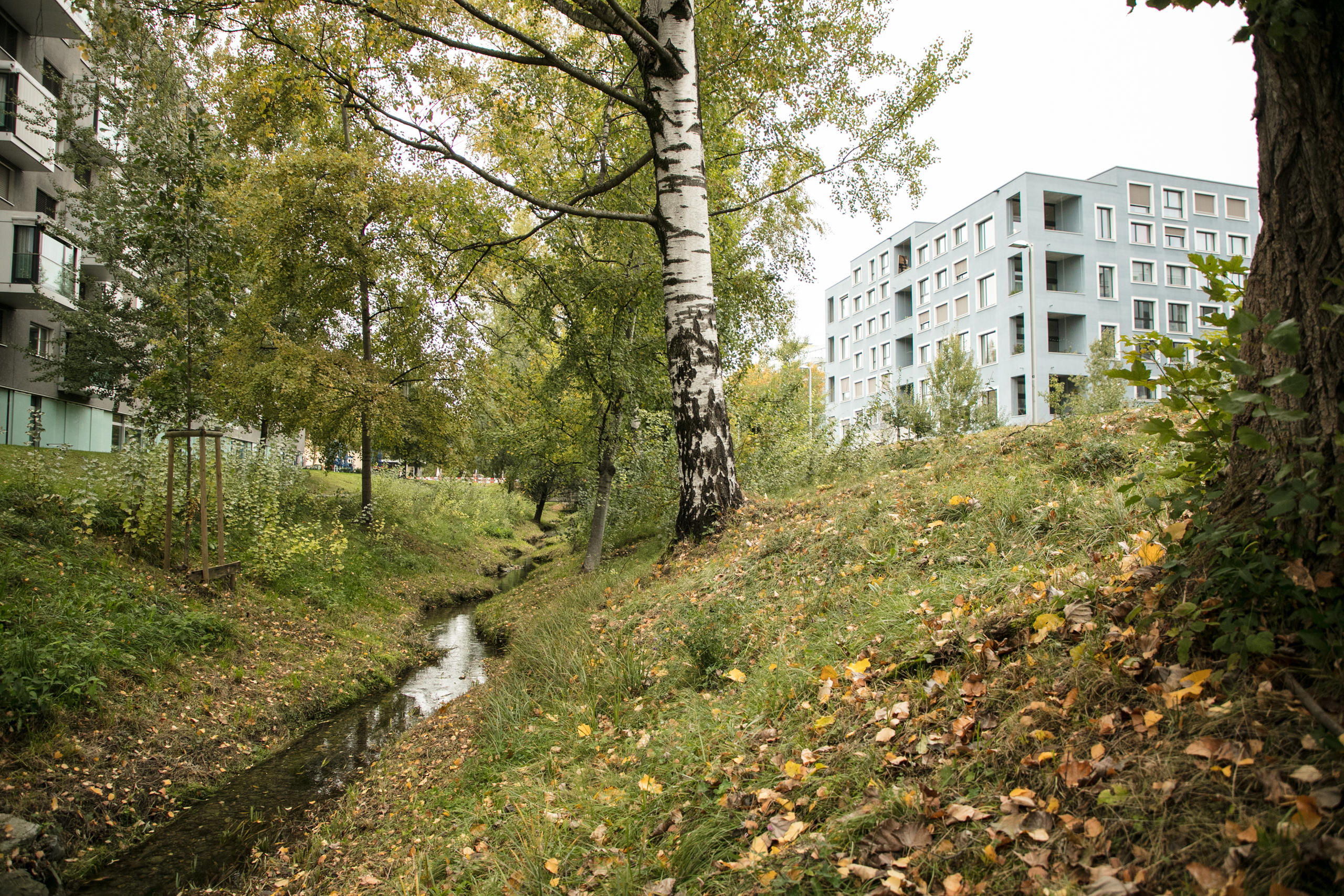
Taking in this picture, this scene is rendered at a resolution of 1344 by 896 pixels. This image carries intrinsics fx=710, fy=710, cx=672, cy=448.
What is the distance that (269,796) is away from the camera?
6.73 meters

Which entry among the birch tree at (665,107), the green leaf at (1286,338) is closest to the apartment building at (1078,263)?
the birch tree at (665,107)

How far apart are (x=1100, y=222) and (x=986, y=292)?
7.34 meters

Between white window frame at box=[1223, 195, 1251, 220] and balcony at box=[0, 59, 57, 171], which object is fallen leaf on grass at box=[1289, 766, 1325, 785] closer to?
balcony at box=[0, 59, 57, 171]

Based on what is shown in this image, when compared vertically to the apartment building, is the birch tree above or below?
below

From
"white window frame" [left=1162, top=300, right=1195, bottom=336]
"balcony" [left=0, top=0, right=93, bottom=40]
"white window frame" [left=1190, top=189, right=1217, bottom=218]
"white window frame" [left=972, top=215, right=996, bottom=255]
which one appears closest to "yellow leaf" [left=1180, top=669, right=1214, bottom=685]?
"balcony" [left=0, top=0, right=93, bottom=40]

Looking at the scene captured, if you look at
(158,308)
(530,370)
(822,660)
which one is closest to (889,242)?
(530,370)

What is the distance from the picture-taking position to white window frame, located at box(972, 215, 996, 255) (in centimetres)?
4450

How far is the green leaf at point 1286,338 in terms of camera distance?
1.93 meters

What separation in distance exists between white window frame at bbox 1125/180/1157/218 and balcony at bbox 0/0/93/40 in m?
50.3

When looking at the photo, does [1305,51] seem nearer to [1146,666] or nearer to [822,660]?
[1146,666]

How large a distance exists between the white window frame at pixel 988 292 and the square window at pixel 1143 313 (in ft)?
26.1

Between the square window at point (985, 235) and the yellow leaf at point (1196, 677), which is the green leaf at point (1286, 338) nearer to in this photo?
the yellow leaf at point (1196, 677)

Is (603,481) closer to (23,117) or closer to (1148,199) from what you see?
(23,117)

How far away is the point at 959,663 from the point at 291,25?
1033cm
